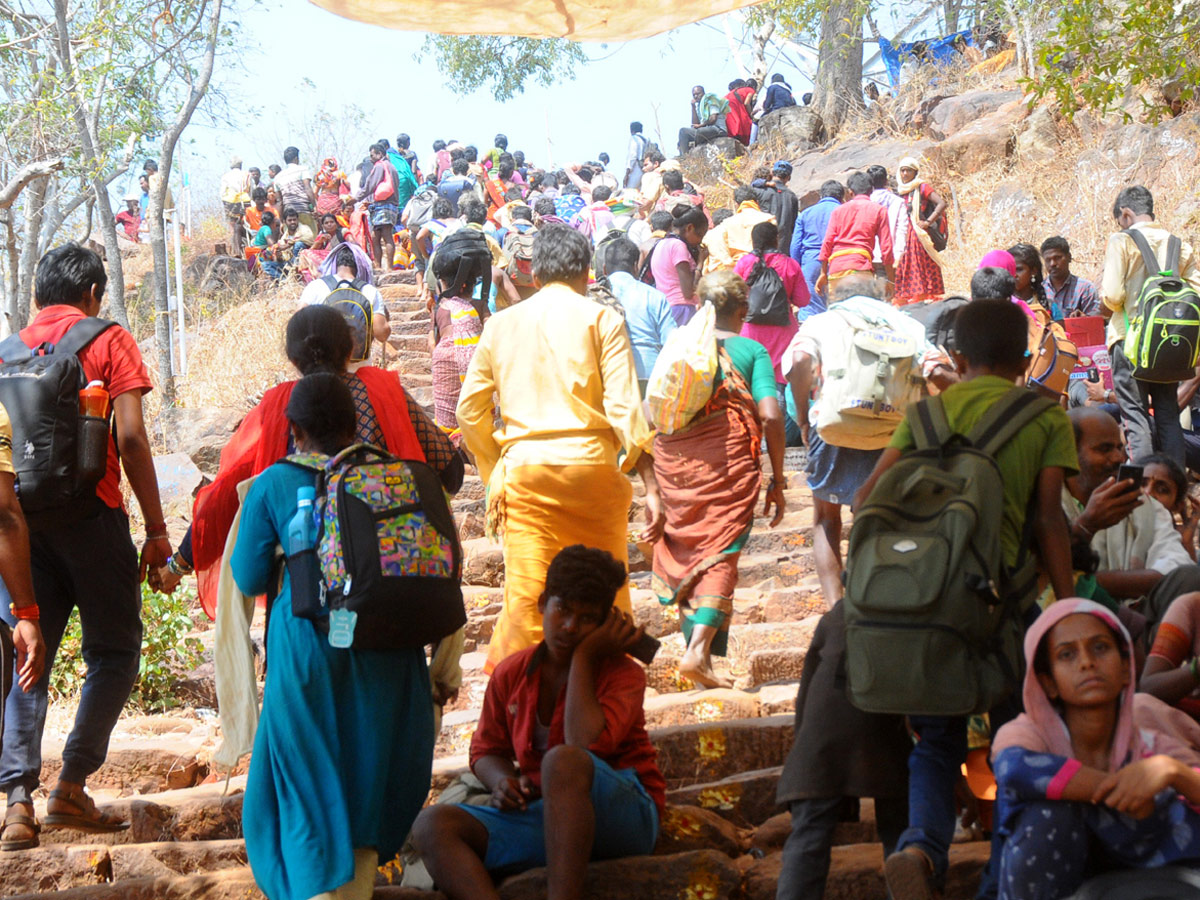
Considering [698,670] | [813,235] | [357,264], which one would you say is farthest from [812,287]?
[698,670]

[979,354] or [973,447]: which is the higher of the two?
[979,354]

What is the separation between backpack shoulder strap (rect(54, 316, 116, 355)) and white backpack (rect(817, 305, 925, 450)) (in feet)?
9.51

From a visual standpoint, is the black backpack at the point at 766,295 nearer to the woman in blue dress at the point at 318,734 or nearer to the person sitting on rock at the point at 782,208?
the person sitting on rock at the point at 782,208

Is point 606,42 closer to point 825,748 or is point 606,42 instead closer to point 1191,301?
point 825,748

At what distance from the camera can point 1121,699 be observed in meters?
3.20

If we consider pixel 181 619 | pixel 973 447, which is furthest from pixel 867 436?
pixel 181 619

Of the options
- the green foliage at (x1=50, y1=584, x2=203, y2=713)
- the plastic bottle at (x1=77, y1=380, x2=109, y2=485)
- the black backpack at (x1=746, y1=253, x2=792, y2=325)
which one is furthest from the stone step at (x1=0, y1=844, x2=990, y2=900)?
the black backpack at (x1=746, y1=253, x2=792, y2=325)

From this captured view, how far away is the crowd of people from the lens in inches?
129

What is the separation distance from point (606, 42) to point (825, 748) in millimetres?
2737

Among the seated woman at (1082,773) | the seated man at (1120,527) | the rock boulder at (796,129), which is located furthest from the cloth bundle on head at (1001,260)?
the rock boulder at (796,129)

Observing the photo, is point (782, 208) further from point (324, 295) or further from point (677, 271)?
point (324, 295)

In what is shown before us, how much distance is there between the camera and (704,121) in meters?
23.8

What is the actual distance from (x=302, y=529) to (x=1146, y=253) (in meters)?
5.85

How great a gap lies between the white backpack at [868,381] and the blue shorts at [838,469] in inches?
9.9
